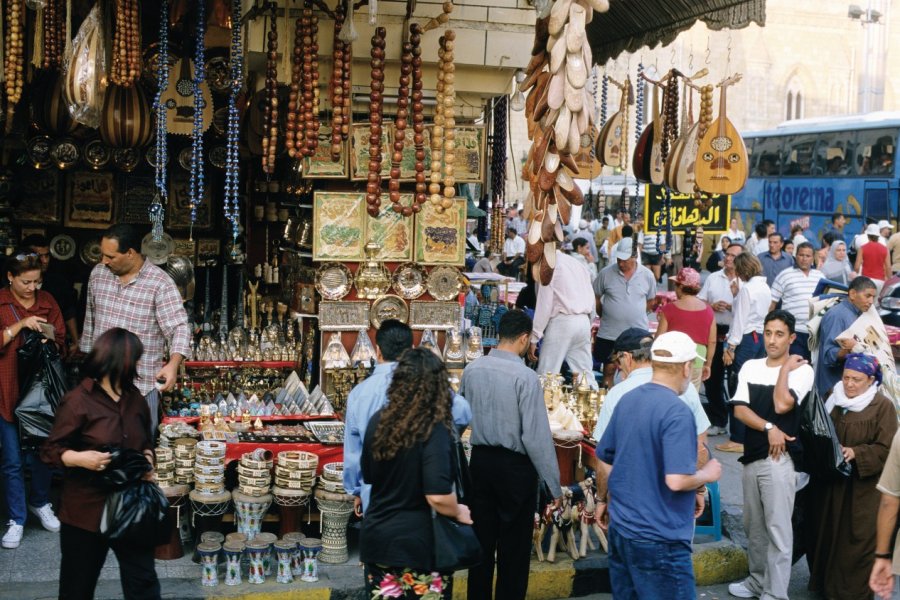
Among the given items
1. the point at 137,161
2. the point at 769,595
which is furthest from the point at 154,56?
the point at 769,595

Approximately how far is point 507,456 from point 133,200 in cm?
641

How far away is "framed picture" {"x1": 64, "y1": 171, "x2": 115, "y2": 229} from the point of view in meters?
10.2

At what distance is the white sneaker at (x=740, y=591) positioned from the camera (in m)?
6.06

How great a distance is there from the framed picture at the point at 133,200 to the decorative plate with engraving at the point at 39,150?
33.4 inches

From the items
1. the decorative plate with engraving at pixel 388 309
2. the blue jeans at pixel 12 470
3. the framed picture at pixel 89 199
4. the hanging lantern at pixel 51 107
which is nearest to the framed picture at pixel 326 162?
the decorative plate with engraving at pixel 388 309

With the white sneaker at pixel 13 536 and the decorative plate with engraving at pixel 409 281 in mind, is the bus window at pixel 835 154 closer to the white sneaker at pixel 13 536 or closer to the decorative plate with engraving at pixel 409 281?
the decorative plate with engraving at pixel 409 281

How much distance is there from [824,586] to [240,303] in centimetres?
513

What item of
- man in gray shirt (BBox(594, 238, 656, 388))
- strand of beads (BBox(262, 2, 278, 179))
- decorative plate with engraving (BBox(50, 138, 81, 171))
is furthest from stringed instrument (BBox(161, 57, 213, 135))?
Answer: man in gray shirt (BBox(594, 238, 656, 388))

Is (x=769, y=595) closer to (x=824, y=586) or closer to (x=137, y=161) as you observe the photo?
(x=824, y=586)

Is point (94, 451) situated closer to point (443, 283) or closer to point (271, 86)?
point (271, 86)

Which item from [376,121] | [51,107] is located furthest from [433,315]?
[51,107]

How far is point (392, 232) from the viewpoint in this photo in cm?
753

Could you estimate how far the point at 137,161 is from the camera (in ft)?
33.0

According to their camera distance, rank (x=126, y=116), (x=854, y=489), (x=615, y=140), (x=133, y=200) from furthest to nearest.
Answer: (x=133, y=200)
(x=615, y=140)
(x=126, y=116)
(x=854, y=489)
